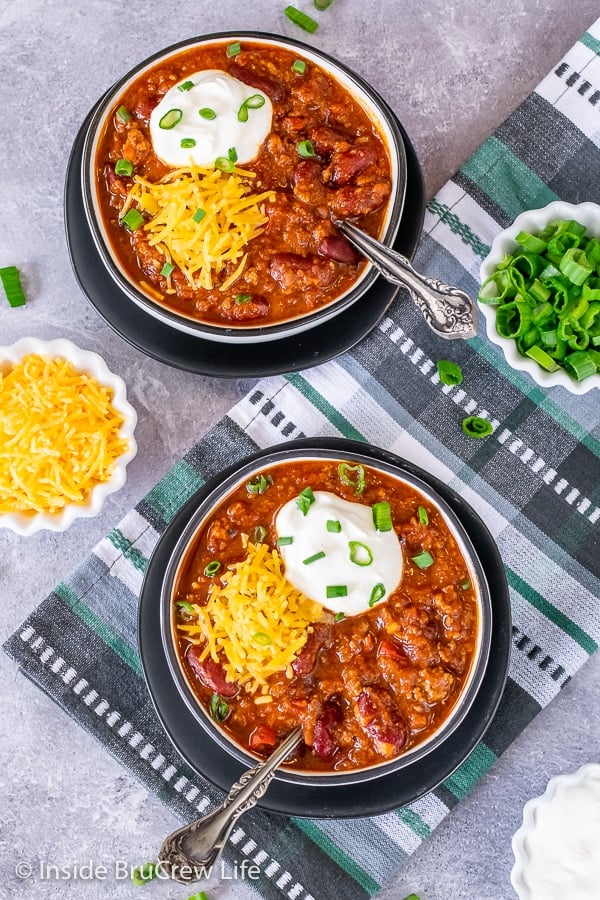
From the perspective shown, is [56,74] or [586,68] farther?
[56,74]

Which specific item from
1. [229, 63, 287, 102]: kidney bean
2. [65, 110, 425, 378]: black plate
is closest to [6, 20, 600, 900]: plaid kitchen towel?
[65, 110, 425, 378]: black plate

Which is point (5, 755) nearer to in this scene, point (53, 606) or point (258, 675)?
point (53, 606)

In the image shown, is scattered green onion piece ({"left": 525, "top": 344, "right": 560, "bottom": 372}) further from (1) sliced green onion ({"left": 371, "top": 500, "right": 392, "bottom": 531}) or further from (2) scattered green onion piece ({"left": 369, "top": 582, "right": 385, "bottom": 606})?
(2) scattered green onion piece ({"left": 369, "top": 582, "right": 385, "bottom": 606})

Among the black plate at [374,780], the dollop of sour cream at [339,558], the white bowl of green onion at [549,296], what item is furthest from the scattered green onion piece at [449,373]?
the dollop of sour cream at [339,558]

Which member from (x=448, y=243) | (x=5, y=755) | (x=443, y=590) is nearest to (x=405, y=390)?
(x=448, y=243)

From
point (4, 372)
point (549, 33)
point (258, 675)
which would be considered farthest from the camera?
point (549, 33)

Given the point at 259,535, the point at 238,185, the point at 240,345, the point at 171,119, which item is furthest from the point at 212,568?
the point at 171,119
